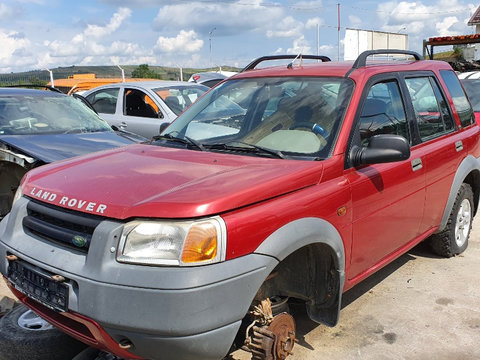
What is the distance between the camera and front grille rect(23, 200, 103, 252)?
2441mm

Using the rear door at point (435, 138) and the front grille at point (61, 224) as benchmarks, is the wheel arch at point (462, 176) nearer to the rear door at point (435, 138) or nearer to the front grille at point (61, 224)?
the rear door at point (435, 138)

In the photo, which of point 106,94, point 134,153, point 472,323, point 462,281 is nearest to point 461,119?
point 462,281

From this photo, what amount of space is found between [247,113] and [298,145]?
0.69 meters

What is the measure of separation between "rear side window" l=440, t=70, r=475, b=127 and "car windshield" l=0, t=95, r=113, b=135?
4.15 metres

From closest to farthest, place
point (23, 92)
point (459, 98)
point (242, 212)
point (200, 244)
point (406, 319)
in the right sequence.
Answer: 1. point (200, 244)
2. point (242, 212)
3. point (406, 319)
4. point (459, 98)
5. point (23, 92)

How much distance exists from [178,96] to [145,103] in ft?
1.95

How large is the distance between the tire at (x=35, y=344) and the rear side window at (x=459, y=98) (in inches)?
150

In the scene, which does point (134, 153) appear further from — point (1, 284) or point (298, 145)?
point (1, 284)

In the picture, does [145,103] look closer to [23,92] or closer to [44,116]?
[23,92]

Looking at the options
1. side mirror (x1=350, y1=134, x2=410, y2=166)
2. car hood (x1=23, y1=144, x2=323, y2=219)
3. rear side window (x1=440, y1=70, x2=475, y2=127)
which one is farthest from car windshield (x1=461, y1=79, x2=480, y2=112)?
car hood (x1=23, y1=144, x2=323, y2=219)

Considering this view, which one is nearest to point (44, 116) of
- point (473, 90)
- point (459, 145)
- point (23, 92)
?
point (23, 92)

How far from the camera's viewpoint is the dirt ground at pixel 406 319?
3.29 m

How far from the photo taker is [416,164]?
3.75 metres

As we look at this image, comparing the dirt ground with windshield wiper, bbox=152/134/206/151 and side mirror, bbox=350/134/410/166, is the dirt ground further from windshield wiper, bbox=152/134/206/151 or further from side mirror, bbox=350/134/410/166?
windshield wiper, bbox=152/134/206/151
